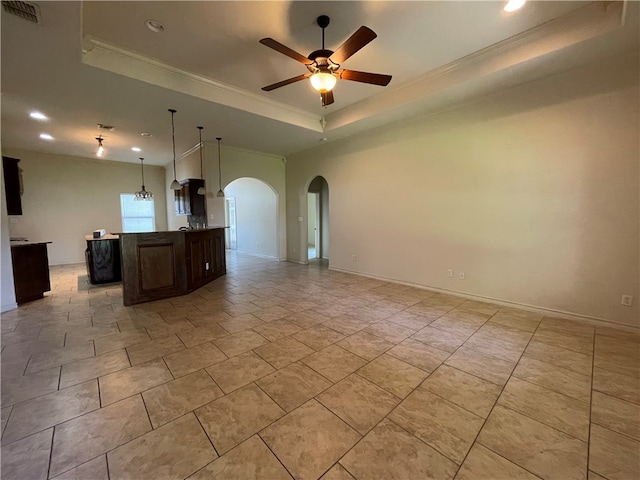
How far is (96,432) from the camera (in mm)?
1622

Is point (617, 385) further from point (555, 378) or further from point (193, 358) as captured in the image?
point (193, 358)

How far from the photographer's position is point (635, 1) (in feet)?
7.05

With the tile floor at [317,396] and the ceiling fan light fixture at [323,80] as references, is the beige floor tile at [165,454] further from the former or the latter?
the ceiling fan light fixture at [323,80]

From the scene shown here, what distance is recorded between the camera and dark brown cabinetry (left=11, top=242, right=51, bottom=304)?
155 inches

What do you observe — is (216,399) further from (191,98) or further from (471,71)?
(471,71)

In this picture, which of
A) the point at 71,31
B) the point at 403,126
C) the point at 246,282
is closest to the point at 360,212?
the point at 403,126

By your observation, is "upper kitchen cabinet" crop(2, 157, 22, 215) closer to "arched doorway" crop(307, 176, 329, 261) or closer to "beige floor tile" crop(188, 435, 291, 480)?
"beige floor tile" crop(188, 435, 291, 480)

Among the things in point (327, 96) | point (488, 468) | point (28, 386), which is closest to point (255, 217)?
point (327, 96)

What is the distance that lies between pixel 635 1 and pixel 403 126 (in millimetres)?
2839

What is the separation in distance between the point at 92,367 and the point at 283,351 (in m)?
1.70

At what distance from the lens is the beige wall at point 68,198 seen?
6855mm

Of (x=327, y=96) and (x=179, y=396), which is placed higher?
(x=327, y=96)

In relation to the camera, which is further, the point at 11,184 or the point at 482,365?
the point at 11,184

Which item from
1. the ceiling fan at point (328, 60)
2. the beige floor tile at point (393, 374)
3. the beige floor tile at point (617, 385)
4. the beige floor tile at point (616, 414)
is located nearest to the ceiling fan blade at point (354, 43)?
the ceiling fan at point (328, 60)
